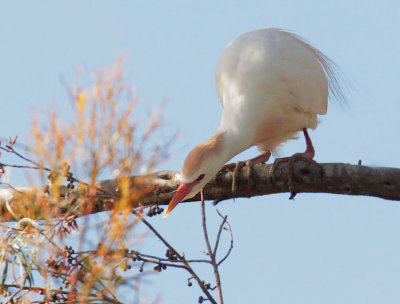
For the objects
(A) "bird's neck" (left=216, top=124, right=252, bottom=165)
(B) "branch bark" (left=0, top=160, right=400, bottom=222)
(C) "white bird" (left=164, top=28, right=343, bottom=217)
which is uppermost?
(C) "white bird" (left=164, top=28, right=343, bottom=217)

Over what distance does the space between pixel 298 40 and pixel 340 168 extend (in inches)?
67.5

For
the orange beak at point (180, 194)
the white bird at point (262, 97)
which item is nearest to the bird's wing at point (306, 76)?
the white bird at point (262, 97)

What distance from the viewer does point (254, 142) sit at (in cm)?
461

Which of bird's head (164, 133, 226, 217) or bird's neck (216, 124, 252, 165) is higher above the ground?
bird's neck (216, 124, 252, 165)

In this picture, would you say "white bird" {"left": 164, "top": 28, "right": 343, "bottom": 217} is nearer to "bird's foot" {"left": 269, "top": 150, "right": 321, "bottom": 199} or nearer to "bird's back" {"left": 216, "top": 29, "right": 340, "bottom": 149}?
"bird's back" {"left": 216, "top": 29, "right": 340, "bottom": 149}

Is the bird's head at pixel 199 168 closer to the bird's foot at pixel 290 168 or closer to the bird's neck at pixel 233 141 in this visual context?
the bird's neck at pixel 233 141

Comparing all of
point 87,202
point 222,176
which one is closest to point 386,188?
point 222,176

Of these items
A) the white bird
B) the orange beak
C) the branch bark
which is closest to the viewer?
the branch bark

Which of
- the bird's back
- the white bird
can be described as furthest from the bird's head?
the bird's back

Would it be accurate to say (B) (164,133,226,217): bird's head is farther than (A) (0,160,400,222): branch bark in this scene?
Yes

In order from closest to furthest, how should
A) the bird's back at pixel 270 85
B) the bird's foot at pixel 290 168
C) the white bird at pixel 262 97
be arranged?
the bird's foot at pixel 290 168 < the white bird at pixel 262 97 < the bird's back at pixel 270 85

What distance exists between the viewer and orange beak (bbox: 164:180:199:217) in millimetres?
3977

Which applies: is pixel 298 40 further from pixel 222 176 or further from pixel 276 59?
pixel 222 176

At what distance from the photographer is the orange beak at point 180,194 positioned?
398 centimetres
